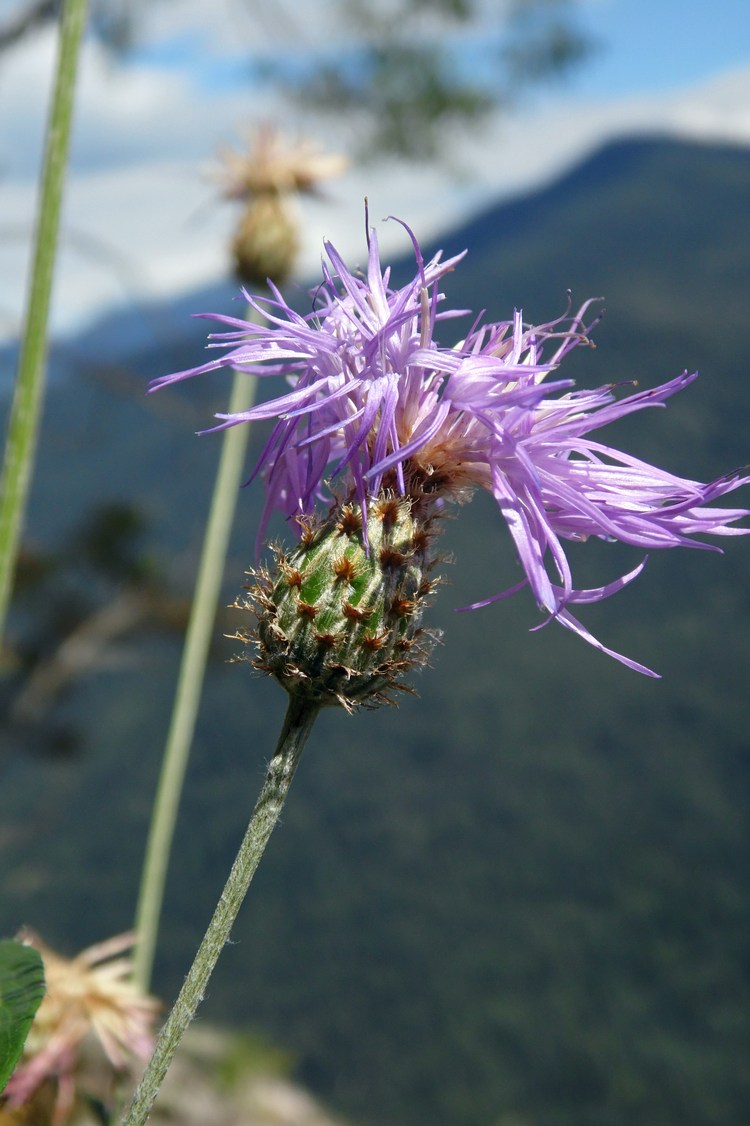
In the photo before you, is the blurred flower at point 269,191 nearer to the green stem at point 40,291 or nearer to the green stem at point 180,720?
the green stem at point 180,720

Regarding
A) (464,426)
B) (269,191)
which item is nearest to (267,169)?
(269,191)

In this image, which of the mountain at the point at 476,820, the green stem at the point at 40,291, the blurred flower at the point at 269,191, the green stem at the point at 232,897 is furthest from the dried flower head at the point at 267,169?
the mountain at the point at 476,820

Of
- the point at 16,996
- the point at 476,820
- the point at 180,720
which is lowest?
the point at 476,820

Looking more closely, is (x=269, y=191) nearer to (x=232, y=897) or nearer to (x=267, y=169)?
(x=267, y=169)

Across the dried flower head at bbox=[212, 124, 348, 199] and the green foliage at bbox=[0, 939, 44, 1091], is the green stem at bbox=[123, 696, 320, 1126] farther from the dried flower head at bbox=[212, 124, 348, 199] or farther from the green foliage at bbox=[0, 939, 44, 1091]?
the dried flower head at bbox=[212, 124, 348, 199]

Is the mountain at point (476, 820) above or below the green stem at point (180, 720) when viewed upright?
below

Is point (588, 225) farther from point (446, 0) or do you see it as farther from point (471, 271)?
point (446, 0)
